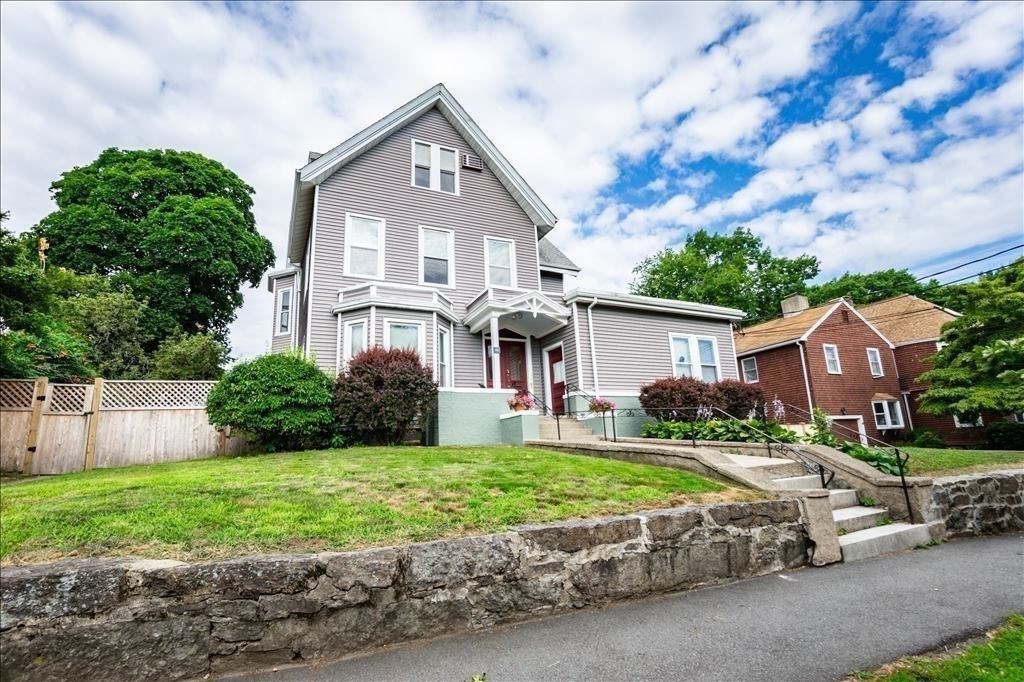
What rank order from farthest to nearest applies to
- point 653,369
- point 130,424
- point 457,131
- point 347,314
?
point 457,131
point 653,369
point 347,314
point 130,424

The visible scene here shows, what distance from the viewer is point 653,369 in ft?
48.9

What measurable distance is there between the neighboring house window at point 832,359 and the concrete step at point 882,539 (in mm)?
18105

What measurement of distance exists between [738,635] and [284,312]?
1692 cm

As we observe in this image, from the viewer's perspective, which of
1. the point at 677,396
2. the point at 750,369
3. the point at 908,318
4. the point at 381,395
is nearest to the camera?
the point at 381,395

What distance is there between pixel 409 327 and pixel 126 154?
22.9m

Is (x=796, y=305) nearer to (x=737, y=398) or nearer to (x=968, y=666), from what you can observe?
(x=737, y=398)

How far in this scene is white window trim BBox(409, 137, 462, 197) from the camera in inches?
590

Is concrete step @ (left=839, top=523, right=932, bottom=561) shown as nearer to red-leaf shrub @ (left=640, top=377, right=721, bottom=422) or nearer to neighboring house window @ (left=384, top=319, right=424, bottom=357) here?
red-leaf shrub @ (left=640, top=377, right=721, bottom=422)

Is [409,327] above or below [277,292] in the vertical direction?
below

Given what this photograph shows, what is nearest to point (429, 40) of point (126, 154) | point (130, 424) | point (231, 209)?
point (130, 424)

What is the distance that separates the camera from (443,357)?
12984 millimetres

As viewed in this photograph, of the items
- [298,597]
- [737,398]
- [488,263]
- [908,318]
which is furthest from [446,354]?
[908,318]

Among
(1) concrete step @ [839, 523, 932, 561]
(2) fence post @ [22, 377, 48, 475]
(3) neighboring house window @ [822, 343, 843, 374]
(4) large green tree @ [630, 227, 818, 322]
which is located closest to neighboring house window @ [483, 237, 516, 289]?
(2) fence post @ [22, 377, 48, 475]

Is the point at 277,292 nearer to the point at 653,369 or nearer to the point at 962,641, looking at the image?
the point at 653,369
